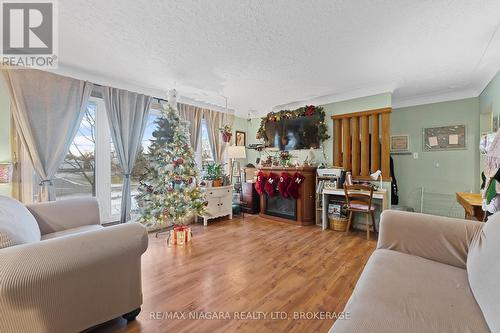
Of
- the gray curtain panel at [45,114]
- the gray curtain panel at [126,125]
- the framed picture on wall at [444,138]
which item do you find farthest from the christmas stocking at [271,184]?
the gray curtain panel at [45,114]

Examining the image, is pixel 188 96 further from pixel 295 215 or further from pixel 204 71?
pixel 295 215

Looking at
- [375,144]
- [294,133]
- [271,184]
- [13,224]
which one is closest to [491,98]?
[375,144]

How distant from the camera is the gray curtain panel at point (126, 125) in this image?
10.7 ft

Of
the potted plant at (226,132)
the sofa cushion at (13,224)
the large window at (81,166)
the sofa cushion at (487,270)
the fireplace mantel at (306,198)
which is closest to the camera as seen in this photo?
the sofa cushion at (487,270)

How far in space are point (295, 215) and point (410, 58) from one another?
2.91 meters

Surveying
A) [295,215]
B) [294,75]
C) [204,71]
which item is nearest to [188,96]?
[204,71]

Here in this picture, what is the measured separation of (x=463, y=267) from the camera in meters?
1.44

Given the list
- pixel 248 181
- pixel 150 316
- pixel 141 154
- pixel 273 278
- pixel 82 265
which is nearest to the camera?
pixel 82 265

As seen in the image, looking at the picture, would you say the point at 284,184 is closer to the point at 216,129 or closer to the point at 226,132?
the point at 226,132

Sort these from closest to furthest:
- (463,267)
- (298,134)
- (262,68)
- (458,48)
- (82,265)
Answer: (82,265) < (463,267) < (458,48) < (262,68) < (298,134)

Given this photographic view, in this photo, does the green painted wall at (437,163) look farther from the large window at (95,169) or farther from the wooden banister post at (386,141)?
the large window at (95,169)

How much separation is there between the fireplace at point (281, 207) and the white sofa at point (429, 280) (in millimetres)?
2472

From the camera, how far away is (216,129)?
475cm

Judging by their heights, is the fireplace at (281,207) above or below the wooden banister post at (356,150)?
below
